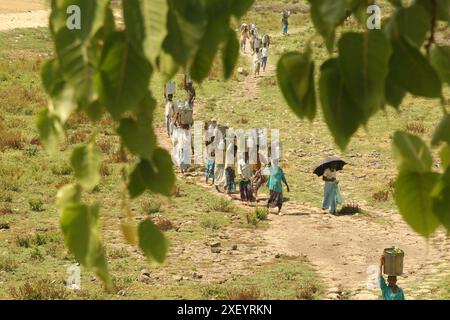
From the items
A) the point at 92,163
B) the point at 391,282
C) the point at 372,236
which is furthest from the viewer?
the point at 372,236

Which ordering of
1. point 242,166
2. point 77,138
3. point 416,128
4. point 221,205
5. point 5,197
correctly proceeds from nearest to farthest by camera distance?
point 221,205
point 5,197
point 242,166
point 77,138
point 416,128

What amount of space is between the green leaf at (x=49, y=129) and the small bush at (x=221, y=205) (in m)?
12.2

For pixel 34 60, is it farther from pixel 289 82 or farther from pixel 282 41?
pixel 289 82

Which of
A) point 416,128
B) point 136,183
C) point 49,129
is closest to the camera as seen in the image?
point 49,129

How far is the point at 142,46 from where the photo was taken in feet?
3.93

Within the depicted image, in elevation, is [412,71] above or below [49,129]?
above

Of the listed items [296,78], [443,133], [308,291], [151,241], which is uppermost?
[296,78]

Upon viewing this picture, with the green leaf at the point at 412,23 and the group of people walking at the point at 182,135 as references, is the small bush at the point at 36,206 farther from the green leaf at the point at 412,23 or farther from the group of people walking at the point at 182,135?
the green leaf at the point at 412,23

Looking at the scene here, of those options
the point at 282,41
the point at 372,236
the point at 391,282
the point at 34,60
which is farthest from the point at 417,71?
the point at 282,41

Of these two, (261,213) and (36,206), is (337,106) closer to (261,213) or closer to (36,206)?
(261,213)

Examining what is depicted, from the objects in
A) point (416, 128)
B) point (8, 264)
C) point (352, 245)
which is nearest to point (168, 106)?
point (416, 128)

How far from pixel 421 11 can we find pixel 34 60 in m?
28.6

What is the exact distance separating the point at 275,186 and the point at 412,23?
39.4ft

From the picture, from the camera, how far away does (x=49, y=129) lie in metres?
1.44
